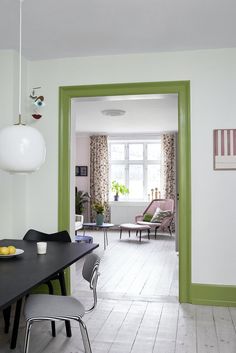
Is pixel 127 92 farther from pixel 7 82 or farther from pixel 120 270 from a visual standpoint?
pixel 120 270

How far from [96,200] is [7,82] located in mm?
6519

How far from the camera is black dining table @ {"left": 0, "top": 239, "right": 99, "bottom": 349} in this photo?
178cm

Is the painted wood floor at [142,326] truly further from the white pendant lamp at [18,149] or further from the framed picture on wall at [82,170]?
the framed picture on wall at [82,170]

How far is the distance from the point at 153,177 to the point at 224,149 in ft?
20.8

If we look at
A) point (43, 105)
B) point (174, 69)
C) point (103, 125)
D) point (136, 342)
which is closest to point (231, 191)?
point (174, 69)

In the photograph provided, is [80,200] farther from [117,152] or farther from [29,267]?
[29,267]

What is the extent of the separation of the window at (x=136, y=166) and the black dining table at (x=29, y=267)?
7.15 meters

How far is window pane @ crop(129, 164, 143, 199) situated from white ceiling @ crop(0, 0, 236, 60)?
21.0 ft

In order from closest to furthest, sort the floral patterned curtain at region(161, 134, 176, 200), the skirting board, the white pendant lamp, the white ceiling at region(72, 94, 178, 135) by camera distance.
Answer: the white pendant lamp
the skirting board
the white ceiling at region(72, 94, 178, 135)
the floral patterned curtain at region(161, 134, 176, 200)

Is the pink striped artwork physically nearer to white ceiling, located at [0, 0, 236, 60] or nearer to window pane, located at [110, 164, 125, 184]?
white ceiling, located at [0, 0, 236, 60]

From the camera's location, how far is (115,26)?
3172mm

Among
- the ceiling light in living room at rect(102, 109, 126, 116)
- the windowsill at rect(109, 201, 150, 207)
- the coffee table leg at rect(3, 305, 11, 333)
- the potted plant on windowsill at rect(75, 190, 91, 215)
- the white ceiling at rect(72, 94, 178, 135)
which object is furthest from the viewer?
the windowsill at rect(109, 201, 150, 207)

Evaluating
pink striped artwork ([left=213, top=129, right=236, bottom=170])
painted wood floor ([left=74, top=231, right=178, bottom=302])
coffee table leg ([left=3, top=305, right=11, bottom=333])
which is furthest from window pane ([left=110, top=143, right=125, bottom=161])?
coffee table leg ([left=3, top=305, right=11, bottom=333])

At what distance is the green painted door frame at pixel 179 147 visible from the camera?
379 cm
